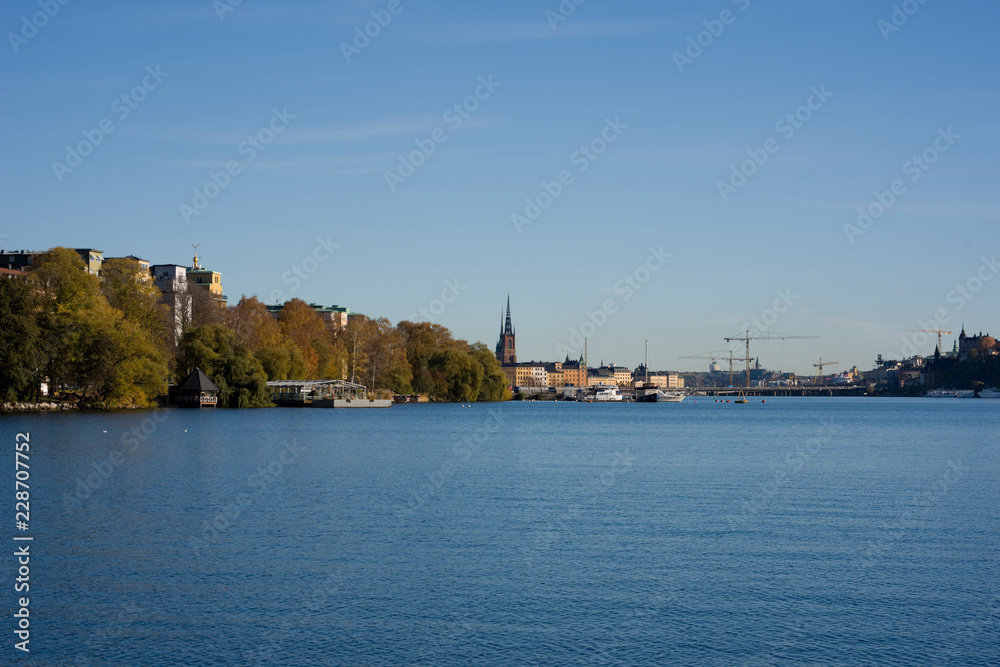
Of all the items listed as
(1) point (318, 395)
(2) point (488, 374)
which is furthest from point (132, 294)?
(2) point (488, 374)

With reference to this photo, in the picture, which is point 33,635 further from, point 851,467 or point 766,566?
point 851,467

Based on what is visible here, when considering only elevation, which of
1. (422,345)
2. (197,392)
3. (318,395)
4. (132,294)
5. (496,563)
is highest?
(132,294)

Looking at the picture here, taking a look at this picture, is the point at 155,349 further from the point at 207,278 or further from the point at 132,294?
the point at 207,278

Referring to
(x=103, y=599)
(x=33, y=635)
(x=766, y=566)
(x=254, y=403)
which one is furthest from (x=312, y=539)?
(x=254, y=403)

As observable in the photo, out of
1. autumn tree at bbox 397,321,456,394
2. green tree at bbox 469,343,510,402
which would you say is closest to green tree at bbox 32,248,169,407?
autumn tree at bbox 397,321,456,394

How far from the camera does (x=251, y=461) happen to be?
149 feet

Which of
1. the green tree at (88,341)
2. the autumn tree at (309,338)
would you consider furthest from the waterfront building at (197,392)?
the autumn tree at (309,338)

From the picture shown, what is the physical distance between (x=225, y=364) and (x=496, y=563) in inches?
3372

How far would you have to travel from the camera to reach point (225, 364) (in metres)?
103

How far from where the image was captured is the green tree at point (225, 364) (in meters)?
101

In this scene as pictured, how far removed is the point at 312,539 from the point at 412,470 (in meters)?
17.9

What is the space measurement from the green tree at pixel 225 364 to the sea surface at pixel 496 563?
2153 inches

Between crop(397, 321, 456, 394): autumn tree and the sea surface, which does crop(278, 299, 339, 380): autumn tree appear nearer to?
crop(397, 321, 456, 394): autumn tree

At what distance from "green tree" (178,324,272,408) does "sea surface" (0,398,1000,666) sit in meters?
54.7
